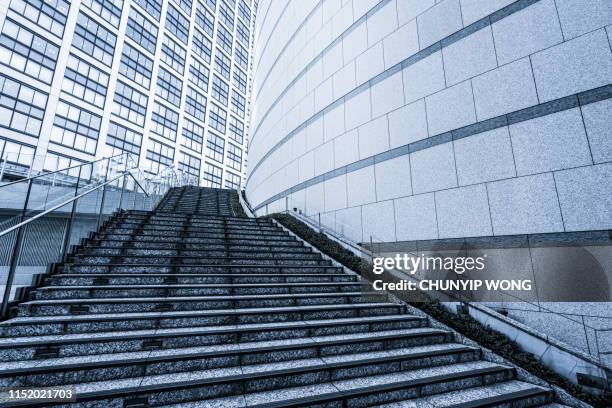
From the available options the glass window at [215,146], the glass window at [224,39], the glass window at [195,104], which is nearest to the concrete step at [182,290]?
the glass window at [195,104]

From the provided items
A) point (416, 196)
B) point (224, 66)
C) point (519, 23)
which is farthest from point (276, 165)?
point (224, 66)

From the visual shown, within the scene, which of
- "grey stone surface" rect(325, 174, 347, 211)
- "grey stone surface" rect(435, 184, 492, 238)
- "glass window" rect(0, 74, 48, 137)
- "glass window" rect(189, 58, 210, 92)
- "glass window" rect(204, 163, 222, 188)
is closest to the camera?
"grey stone surface" rect(435, 184, 492, 238)

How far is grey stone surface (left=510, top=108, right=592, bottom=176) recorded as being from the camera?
5.23 metres

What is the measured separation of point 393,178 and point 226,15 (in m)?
50.6

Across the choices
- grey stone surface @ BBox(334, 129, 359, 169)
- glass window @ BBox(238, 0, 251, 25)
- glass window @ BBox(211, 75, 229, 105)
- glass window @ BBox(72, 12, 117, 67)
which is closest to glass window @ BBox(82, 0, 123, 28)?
glass window @ BBox(72, 12, 117, 67)

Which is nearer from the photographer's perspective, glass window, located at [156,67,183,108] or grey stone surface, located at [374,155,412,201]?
grey stone surface, located at [374,155,412,201]

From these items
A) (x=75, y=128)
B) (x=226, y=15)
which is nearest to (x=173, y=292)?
(x=75, y=128)

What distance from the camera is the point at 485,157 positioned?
20.9 feet

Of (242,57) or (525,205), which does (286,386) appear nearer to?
(525,205)

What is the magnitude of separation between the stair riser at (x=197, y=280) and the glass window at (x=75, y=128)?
84.8 ft

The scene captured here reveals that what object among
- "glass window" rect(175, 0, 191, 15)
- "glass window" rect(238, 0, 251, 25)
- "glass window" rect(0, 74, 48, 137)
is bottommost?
"glass window" rect(0, 74, 48, 137)

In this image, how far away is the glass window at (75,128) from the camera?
24.0 m

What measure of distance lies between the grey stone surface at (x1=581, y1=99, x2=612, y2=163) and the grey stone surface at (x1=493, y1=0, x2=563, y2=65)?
62.8 inches

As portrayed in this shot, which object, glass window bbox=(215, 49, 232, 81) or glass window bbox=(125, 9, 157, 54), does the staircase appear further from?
glass window bbox=(215, 49, 232, 81)
